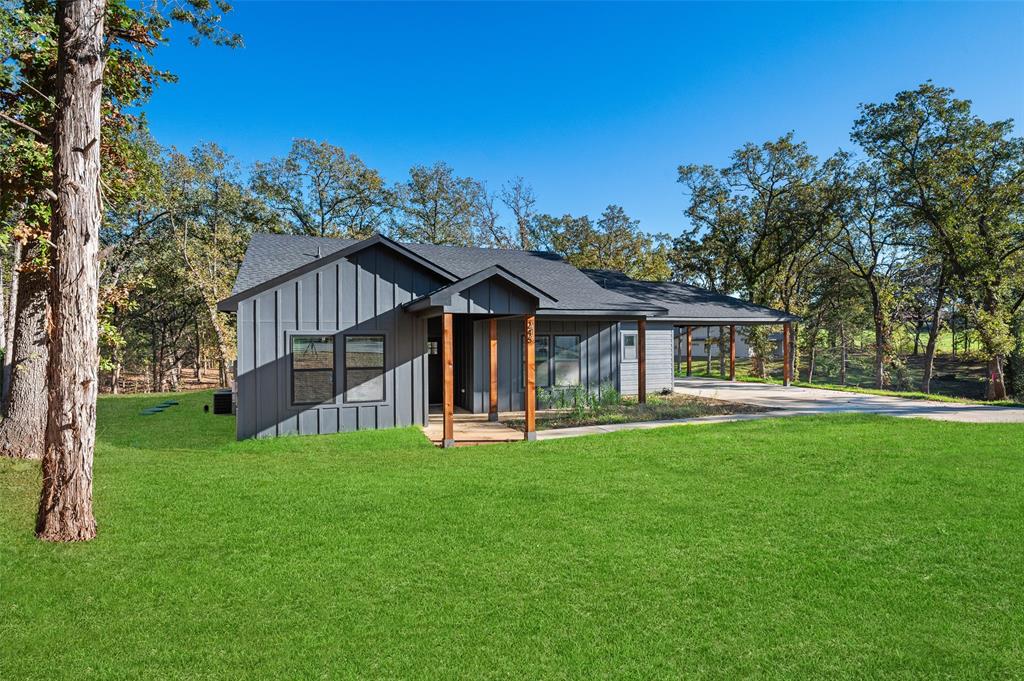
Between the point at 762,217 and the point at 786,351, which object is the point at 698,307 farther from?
the point at 762,217

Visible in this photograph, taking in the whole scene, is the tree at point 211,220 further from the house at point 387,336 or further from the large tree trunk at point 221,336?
the house at point 387,336

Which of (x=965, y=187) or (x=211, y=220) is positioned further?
(x=211, y=220)

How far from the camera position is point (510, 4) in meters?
14.1

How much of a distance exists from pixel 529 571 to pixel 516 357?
9.56m

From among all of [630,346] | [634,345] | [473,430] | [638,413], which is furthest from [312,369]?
[634,345]

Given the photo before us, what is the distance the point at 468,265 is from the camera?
14398 mm

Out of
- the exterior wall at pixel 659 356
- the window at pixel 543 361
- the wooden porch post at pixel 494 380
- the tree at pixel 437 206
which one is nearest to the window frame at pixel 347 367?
the wooden porch post at pixel 494 380

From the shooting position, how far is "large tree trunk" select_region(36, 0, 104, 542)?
4.51 metres

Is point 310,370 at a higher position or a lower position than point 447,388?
higher

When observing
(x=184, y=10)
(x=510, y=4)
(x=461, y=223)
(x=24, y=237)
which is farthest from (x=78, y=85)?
(x=461, y=223)

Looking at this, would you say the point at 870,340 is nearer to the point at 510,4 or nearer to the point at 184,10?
the point at 510,4

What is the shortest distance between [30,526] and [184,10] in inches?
245

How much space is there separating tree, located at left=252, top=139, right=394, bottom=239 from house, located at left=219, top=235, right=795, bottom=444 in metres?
14.4

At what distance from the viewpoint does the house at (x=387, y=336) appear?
9195 mm
